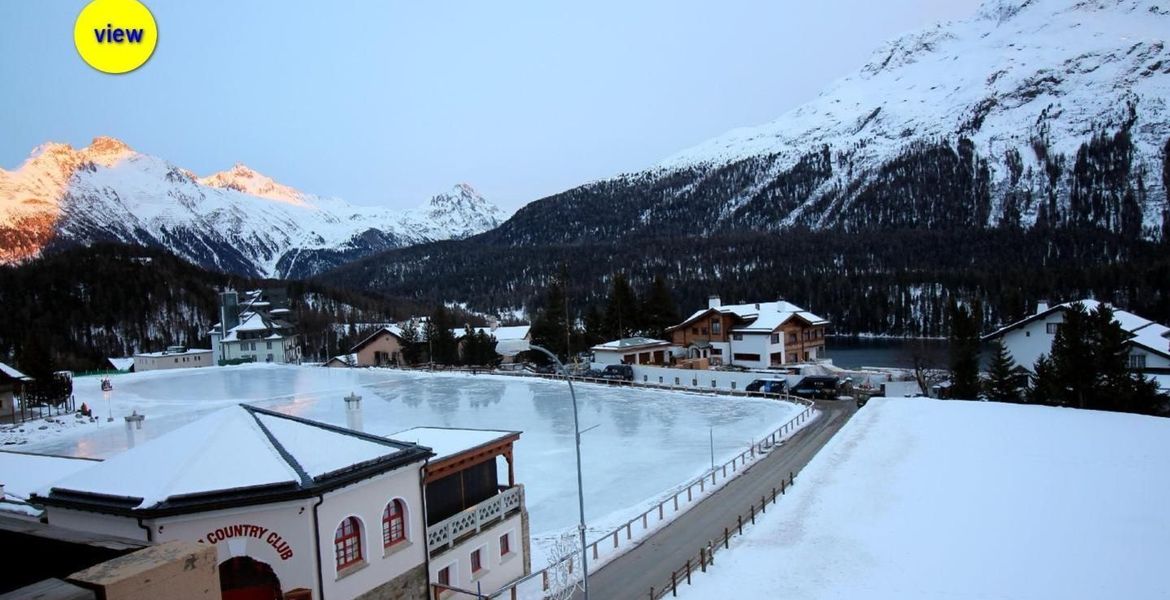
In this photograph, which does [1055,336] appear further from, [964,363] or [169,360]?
[169,360]

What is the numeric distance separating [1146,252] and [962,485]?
18605 centimetres

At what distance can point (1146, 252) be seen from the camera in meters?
166

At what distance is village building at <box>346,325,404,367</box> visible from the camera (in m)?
81.7

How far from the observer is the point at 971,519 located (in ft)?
67.0

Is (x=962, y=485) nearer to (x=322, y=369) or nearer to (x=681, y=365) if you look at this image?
(x=681, y=365)

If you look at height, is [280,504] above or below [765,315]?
below

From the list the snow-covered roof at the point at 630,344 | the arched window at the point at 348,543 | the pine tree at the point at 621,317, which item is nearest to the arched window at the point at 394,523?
the arched window at the point at 348,543

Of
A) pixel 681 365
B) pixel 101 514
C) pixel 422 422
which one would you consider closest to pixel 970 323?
pixel 681 365

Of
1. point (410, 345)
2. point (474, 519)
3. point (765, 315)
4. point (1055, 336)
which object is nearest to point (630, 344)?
point (765, 315)

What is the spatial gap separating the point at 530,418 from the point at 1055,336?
31.4 meters

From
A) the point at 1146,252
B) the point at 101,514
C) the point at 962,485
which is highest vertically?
the point at 1146,252

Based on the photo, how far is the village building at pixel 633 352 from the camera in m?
60.2

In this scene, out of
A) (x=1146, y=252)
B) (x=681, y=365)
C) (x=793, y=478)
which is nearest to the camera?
(x=793, y=478)

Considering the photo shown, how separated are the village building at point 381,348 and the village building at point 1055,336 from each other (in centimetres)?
5892
